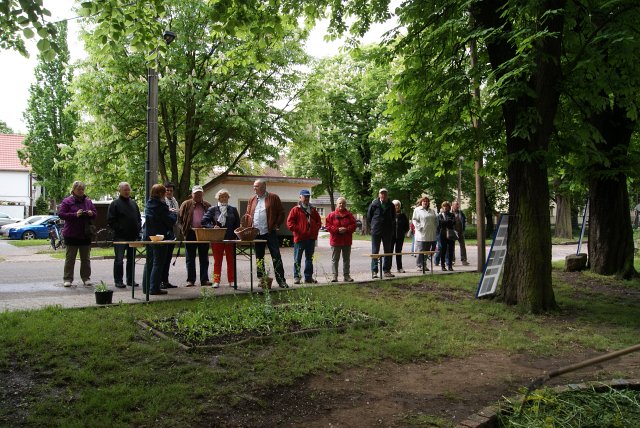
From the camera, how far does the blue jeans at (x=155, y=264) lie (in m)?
8.64

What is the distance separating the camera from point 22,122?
42.2m

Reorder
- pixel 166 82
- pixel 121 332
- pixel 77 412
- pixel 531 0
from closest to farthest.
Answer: pixel 77 412 < pixel 121 332 < pixel 531 0 < pixel 166 82

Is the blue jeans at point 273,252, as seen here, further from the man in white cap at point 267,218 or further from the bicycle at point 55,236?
the bicycle at point 55,236

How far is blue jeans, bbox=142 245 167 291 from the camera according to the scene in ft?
28.4

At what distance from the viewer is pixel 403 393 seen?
191 inches

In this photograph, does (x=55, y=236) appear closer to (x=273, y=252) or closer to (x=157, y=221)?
(x=157, y=221)

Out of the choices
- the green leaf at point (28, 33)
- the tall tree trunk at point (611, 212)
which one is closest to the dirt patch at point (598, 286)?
the tall tree trunk at point (611, 212)

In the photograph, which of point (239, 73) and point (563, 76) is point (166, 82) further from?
point (563, 76)

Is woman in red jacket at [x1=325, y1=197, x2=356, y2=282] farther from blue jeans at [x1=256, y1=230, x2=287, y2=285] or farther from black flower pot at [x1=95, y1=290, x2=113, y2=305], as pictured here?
black flower pot at [x1=95, y1=290, x2=113, y2=305]

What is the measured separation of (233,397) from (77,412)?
1.20 m

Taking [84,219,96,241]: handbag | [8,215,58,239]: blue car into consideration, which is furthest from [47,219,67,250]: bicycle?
[84,219,96,241]: handbag

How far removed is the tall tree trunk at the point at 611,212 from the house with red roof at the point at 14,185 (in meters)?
55.9

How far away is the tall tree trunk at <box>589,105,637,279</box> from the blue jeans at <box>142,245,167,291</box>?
9.72 metres

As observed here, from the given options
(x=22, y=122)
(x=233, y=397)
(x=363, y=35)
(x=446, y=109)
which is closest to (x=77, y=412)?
(x=233, y=397)
